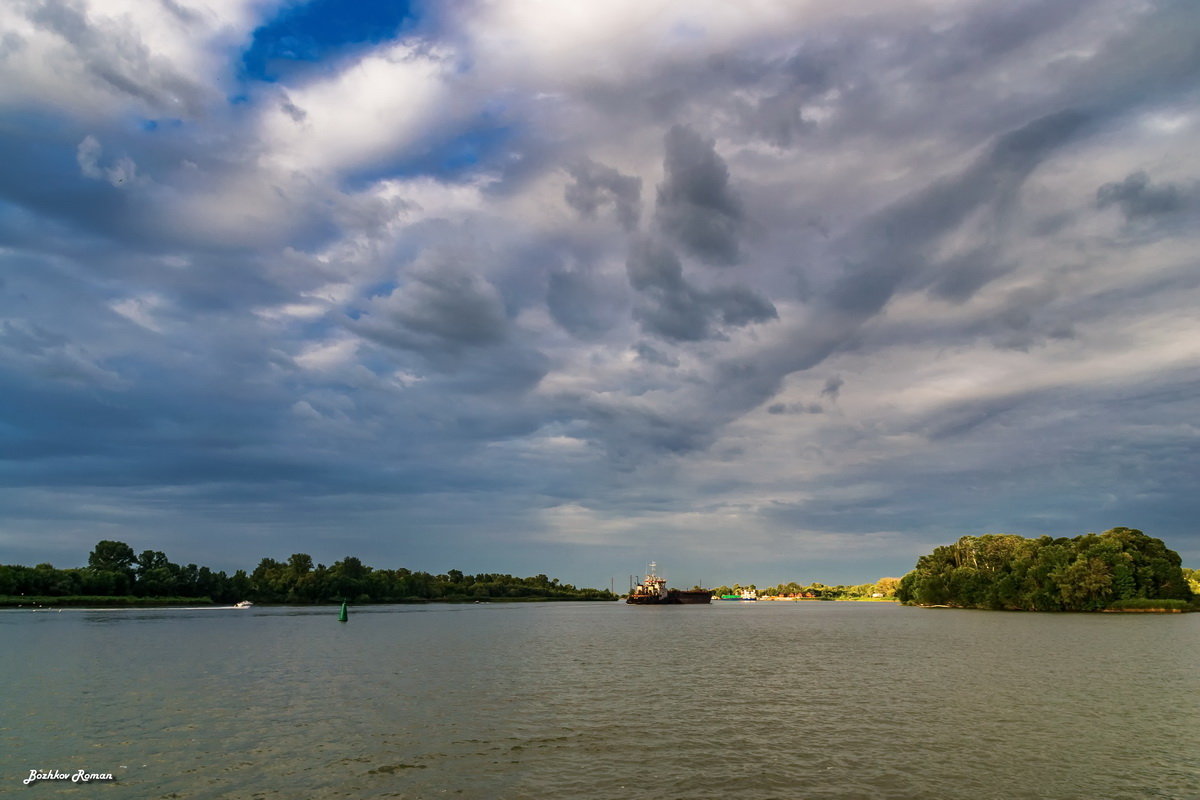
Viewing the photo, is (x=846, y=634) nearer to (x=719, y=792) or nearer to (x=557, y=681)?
(x=557, y=681)

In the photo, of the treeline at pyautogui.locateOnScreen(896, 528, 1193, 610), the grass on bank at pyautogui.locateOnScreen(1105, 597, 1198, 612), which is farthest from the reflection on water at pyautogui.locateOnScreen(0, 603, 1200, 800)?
the grass on bank at pyautogui.locateOnScreen(1105, 597, 1198, 612)

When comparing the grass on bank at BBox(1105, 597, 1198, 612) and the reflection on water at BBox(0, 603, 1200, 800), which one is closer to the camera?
the reflection on water at BBox(0, 603, 1200, 800)

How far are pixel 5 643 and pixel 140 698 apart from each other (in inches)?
2619
